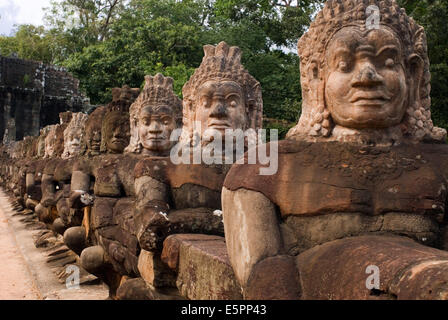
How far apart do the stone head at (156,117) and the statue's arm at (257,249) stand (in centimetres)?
260

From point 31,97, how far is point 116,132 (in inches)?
877

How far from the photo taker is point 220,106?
394 centimetres

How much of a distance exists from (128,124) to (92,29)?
25624 mm

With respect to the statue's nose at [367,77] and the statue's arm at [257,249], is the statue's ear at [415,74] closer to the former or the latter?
the statue's nose at [367,77]

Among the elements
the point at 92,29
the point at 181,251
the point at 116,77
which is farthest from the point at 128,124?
the point at 92,29

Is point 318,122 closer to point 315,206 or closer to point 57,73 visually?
point 315,206

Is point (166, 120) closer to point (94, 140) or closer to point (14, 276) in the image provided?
point (94, 140)

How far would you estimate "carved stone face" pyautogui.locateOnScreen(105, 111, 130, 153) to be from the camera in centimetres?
562

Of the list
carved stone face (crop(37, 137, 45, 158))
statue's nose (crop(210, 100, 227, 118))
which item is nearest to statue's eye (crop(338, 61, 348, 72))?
statue's nose (crop(210, 100, 227, 118))

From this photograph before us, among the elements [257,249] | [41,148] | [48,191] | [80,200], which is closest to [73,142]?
[48,191]

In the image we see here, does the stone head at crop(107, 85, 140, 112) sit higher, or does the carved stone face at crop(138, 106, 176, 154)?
the stone head at crop(107, 85, 140, 112)

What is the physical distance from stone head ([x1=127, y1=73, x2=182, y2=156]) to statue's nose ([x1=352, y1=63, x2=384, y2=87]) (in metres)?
2.94

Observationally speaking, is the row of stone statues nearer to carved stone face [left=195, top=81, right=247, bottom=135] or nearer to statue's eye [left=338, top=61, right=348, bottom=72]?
statue's eye [left=338, top=61, right=348, bottom=72]

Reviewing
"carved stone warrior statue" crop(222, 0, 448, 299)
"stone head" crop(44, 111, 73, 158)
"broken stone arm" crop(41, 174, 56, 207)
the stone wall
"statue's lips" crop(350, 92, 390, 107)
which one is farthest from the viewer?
the stone wall
